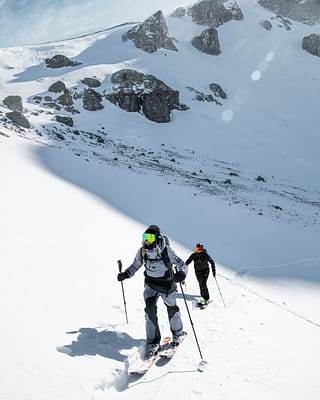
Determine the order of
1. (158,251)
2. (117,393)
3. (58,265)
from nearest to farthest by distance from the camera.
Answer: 1. (117,393)
2. (158,251)
3. (58,265)

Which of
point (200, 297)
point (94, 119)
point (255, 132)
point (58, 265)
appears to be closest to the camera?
point (58, 265)

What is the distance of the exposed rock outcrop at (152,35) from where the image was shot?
70.2 m

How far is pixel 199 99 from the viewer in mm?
57875

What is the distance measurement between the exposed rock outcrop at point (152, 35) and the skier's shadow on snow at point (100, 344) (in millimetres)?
69653

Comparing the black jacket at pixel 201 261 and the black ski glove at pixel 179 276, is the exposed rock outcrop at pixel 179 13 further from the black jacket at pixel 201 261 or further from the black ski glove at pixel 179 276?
the black ski glove at pixel 179 276

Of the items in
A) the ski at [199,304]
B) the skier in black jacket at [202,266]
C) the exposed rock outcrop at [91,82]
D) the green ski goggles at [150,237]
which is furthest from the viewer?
the exposed rock outcrop at [91,82]

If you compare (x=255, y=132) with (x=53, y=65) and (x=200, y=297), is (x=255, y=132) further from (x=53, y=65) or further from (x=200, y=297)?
(x=200, y=297)

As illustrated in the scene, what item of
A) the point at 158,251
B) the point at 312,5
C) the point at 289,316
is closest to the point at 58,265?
the point at 158,251

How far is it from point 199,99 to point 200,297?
169 feet

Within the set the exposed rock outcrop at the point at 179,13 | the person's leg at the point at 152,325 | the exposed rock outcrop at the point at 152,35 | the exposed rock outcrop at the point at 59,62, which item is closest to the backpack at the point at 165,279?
the person's leg at the point at 152,325

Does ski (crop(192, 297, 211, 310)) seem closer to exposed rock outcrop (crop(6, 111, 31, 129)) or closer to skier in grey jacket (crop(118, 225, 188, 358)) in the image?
skier in grey jacket (crop(118, 225, 188, 358))

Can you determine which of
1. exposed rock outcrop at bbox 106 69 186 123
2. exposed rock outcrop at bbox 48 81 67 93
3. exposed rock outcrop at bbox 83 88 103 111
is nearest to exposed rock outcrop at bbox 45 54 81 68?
exposed rock outcrop at bbox 106 69 186 123

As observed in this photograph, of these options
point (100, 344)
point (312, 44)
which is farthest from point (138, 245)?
point (312, 44)

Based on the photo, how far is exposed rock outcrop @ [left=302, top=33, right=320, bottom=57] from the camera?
81.5m
